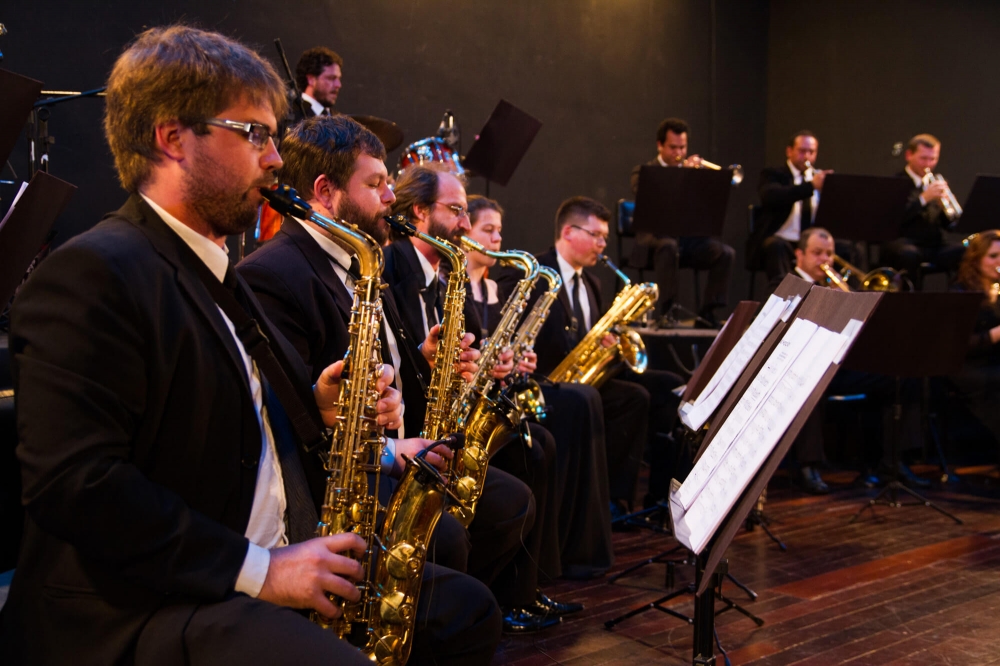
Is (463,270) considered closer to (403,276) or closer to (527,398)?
(403,276)

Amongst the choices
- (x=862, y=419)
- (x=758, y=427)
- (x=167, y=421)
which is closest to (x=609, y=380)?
(x=862, y=419)

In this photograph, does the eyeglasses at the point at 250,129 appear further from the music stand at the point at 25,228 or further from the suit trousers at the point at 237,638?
the suit trousers at the point at 237,638

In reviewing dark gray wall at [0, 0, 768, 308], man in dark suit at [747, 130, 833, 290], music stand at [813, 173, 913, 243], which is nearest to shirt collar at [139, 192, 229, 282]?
dark gray wall at [0, 0, 768, 308]

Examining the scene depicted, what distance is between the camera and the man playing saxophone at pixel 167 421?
1.55m

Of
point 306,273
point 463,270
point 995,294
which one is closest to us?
point 306,273

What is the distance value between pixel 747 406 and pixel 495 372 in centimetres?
187

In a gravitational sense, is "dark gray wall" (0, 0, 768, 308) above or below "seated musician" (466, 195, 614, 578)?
above

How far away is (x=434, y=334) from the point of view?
11.2ft

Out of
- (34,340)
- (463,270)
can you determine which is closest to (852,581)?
(463,270)

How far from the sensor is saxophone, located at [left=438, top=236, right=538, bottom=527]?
305 centimetres

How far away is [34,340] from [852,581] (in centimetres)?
398

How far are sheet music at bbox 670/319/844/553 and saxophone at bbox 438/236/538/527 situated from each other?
3.50 feet

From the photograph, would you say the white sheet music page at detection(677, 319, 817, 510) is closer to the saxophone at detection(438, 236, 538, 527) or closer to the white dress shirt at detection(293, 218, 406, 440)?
the saxophone at detection(438, 236, 538, 527)

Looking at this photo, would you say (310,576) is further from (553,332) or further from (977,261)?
(977,261)
